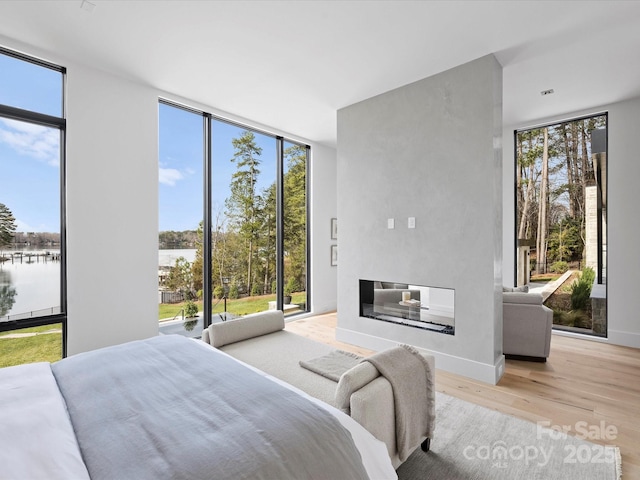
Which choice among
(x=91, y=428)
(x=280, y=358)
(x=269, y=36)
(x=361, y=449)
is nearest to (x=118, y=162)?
(x=269, y=36)

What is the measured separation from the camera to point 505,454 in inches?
75.2

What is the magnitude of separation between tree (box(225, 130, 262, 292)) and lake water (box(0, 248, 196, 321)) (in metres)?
1.95

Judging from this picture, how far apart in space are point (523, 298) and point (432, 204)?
1.33m

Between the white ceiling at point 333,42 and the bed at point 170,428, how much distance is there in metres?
2.39

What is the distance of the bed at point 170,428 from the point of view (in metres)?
1.01

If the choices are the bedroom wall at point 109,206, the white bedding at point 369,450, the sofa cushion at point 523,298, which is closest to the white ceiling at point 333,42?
the bedroom wall at point 109,206

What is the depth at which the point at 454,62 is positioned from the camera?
2971mm

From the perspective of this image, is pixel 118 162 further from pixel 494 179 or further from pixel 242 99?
pixel 494 179

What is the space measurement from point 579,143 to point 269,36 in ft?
13.2

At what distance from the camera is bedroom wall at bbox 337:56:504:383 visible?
2.88 meters

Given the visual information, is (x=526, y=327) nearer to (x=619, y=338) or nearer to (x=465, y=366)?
(x=465, y=366)

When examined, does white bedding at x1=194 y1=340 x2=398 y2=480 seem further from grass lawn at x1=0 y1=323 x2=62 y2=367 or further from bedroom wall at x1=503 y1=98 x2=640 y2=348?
bedroom wall at x1=503 y1=98 x2=640 y2=348

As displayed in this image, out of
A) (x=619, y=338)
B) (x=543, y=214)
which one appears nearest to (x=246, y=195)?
(x=543, y=214)

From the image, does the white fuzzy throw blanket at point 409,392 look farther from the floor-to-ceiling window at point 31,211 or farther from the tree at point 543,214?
the tree at point 543,214
